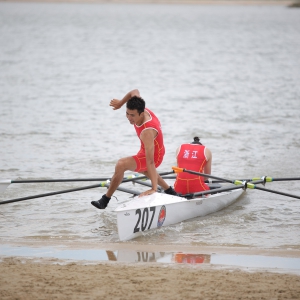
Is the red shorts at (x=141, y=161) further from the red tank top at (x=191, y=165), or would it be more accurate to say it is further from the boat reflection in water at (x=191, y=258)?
the boat reflection in water at (x=191, y=258)

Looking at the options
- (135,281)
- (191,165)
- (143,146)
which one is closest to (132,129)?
(191,165)

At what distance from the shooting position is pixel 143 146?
9055 mm

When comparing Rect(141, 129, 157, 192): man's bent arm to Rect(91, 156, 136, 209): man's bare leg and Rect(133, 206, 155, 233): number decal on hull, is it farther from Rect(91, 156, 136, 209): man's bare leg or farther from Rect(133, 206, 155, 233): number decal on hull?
Rect(133, 206, 155, 233): number decal on hull

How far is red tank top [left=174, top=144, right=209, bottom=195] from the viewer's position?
10.2 metres

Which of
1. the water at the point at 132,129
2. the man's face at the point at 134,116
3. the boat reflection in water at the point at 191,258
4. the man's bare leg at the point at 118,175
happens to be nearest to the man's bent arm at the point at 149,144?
the man's face at the point at 134,116

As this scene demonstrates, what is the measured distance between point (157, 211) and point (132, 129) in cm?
1013

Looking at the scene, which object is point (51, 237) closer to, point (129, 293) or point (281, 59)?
point (129, 293)

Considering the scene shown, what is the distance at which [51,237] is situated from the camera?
8.96 m

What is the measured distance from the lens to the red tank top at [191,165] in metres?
10.2

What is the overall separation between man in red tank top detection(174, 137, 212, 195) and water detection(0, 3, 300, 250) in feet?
1.89

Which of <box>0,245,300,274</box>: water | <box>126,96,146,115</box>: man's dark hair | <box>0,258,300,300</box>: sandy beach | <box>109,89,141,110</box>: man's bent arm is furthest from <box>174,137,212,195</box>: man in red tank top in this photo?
<box>0,258,300,300</box>: sandy beach

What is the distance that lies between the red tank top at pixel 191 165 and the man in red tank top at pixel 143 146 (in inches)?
41.5

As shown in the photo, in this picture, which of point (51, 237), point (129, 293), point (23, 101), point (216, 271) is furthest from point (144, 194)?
point (23, 101)

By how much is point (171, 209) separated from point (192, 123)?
11217 mm
